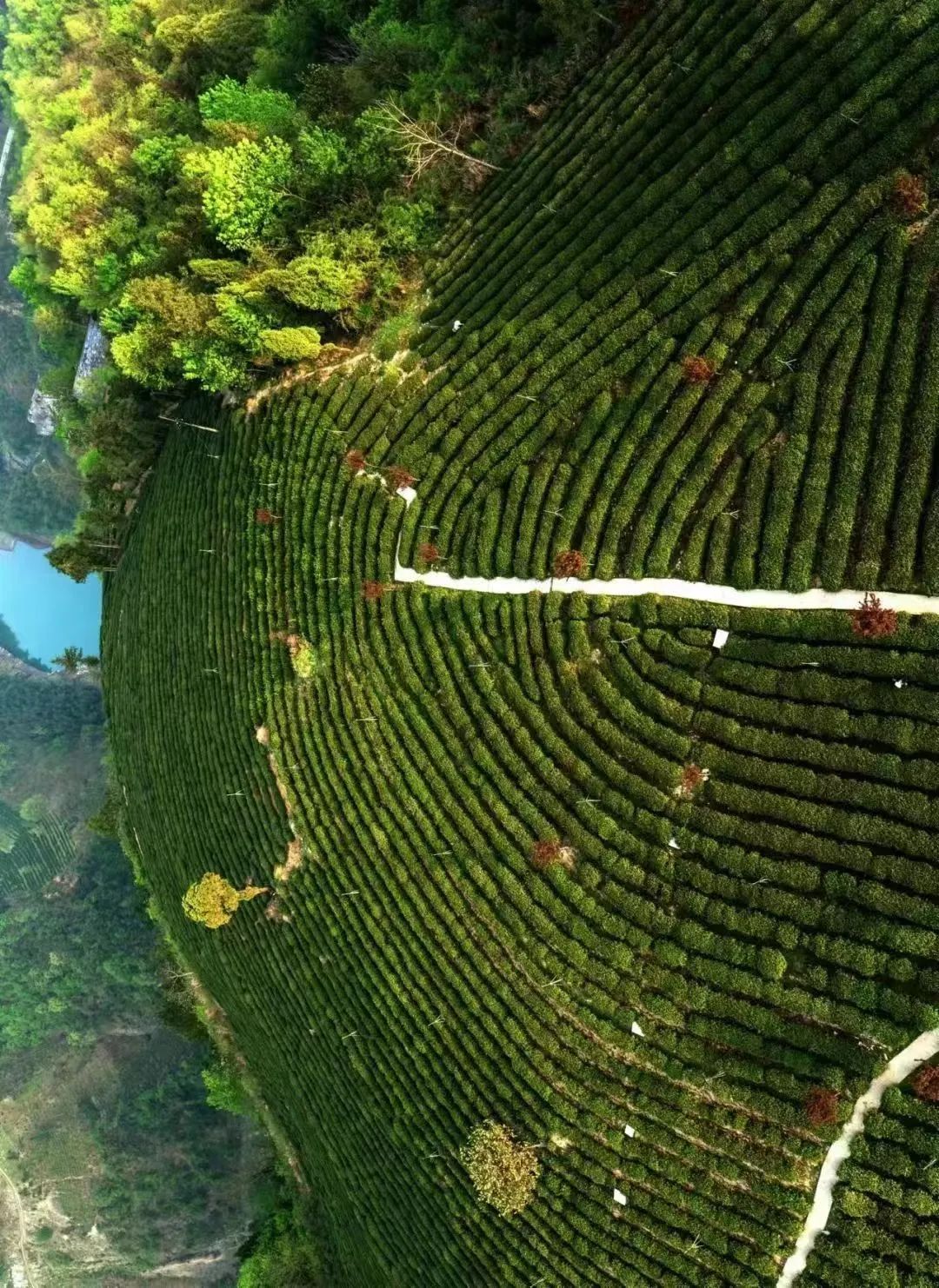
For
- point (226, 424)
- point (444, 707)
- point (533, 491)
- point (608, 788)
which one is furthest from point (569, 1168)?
point (226, 424)

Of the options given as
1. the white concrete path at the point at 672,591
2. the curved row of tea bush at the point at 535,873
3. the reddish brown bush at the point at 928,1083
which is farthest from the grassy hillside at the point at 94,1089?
the reddish brown bush at the point at 928,1083

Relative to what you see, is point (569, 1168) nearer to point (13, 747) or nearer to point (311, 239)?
point (311, 239)

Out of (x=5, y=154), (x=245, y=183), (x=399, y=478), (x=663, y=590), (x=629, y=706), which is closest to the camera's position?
(x=629, y=706)

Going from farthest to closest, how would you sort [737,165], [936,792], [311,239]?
[311,239] < [737,165] < [936,792]

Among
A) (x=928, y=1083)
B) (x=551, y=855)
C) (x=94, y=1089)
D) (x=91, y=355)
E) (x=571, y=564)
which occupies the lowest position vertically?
(x=94, y=1089)

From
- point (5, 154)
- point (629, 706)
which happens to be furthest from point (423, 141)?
point (5, 154)

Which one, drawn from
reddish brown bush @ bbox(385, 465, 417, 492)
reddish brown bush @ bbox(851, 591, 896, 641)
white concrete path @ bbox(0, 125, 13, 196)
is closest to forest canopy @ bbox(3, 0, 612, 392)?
reddish brown bush @ bbox(385, 465, 417, 492)

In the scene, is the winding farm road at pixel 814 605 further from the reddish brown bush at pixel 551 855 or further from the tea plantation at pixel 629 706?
the reddish brown bush at pixel 551 855

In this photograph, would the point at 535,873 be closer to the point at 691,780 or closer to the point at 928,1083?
the point at 691,780
